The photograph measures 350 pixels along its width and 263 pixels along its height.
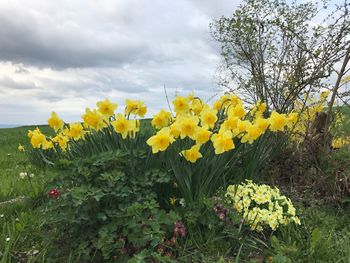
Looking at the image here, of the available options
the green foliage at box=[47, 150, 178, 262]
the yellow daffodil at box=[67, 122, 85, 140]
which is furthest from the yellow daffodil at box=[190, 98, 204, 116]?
the yellow daffodil at box=[67, 122, 85, 140]

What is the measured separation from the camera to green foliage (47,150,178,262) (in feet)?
7.87

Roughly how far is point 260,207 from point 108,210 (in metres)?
1.11

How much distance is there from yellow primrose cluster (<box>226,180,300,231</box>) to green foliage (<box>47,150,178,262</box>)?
1.80 ft

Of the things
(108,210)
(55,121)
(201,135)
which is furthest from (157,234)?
(55,121)

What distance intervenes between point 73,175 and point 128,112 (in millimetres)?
714

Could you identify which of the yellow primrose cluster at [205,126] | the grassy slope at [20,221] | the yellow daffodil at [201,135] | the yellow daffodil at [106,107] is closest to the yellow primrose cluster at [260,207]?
the yellow primrose cluster at [205,126]

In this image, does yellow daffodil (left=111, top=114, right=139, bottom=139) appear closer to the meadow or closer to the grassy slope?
the meadow

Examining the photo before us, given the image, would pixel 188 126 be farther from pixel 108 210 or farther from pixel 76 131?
pixel 76 131

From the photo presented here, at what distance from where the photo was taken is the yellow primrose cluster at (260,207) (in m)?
2.79

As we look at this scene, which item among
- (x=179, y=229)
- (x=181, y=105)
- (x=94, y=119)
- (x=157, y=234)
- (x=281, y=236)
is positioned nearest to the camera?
(x=157, y=234)

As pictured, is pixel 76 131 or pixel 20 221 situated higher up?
pixel 76 131

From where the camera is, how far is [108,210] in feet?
8.23

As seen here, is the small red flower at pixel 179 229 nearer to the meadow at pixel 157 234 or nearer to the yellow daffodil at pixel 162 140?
the meadow at pixel 157 234

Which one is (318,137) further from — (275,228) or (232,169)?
(275,228)
